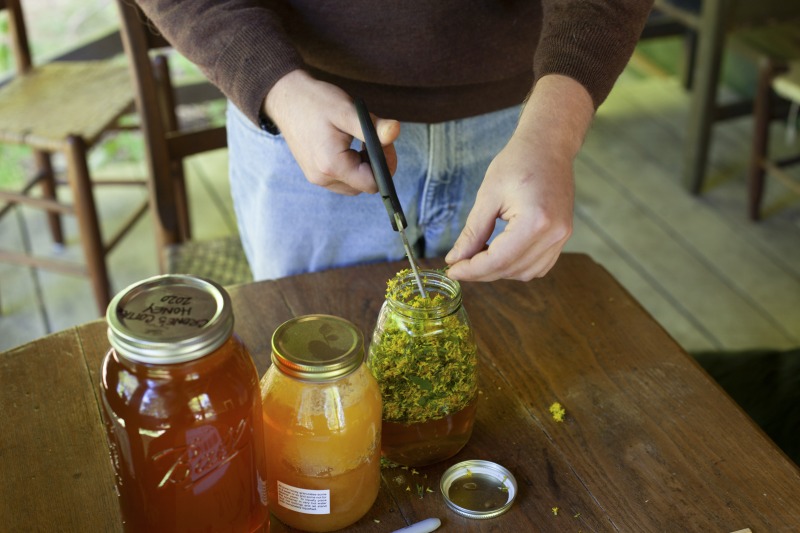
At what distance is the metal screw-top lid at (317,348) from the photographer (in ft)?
2.08

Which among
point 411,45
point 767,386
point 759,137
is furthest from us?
point 759,137

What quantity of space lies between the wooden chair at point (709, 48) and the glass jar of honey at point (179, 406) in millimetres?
2232

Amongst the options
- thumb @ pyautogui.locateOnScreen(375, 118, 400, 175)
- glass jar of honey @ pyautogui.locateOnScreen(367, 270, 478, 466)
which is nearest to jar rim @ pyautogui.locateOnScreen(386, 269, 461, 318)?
glass jar of honey @ pyautogui.locateOnScreen(367, 270, 478, 466)

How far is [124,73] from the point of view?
2.14 meters

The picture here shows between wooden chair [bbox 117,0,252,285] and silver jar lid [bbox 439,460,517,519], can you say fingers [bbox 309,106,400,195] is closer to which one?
silver jar lid [bbox 439,460,517,519]

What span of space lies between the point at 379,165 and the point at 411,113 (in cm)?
34

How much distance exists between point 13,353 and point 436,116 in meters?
0.57

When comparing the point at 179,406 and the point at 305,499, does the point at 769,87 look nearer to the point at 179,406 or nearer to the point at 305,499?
the point at 305,499

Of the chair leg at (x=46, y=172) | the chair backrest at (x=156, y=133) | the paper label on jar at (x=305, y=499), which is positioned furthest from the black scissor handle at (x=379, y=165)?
the chair leg at (x=46, y=172)

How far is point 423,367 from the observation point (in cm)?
73

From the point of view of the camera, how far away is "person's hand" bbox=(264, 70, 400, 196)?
826 millimetres

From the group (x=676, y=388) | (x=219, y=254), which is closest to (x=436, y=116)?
(x=676, y=388)

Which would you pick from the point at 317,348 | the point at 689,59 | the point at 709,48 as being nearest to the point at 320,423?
the point at 317,348

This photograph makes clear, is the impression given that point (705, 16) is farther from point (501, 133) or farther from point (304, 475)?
point (304, 475)
